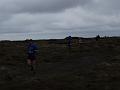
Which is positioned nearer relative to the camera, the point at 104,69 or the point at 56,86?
the point at 56,86

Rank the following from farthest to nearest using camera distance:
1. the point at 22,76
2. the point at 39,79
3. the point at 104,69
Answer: the point at 104,69 < the point at 22,76 < the point at 39,79

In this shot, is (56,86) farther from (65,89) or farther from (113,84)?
(113,84)

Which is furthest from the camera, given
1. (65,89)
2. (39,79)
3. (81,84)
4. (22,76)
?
(22,76)

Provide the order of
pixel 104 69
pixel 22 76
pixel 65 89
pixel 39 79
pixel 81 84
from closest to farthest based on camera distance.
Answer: pixel 65 89 < pixel 81 84 < pixel 39 79 < pixel 22 76 < pixel 104 69

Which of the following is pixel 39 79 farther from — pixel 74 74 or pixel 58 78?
pixel 74 74

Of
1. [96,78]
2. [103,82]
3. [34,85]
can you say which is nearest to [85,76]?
[96,78]

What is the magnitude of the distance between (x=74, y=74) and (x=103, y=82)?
13.6ft

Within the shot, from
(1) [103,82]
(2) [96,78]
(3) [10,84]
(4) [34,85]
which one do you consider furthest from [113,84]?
(3) [10,84]

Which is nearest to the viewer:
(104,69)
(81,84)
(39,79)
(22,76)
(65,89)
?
(65,89)

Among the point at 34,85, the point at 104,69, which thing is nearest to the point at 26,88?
the point at 34,85

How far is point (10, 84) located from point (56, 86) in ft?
9.46

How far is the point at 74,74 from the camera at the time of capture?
87.1ft

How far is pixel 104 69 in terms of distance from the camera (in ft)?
94.3

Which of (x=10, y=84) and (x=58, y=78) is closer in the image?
(x=10, y=84)
